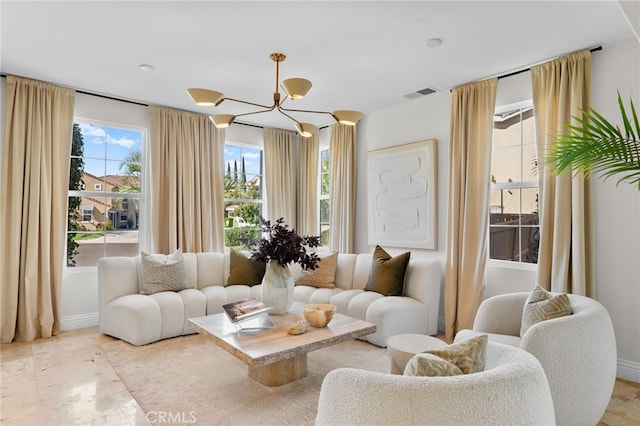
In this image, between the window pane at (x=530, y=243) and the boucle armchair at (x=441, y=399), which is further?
the window pane at (x=530, y=243)

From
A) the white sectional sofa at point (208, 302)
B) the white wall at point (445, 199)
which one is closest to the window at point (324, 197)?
the white wall at point (445, 199)

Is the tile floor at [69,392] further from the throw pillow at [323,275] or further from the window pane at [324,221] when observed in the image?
the window pane at [324,221]

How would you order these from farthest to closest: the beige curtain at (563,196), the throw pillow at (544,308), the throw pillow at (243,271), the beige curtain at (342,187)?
the beige curtain at (342,187) → the throw pillow at (243,271) → the beige curtain at (563,196) → the throw pillow at (544,308)

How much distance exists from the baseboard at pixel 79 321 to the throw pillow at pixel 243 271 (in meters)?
1.52

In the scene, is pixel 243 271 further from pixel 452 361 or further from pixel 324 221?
pixel 452 361

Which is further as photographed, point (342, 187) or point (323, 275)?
point (342, 187)

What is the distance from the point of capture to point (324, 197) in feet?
19.6

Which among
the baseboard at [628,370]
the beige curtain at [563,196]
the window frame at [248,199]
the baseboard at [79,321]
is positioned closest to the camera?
the baseboard at [628,370]

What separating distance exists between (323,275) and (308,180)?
2.00 metres

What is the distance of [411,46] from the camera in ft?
10.1

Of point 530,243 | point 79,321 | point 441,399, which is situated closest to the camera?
point 441,399

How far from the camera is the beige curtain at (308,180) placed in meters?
5.99

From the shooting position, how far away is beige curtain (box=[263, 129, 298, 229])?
5734 mm

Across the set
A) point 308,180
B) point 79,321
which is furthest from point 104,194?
point 308,180
